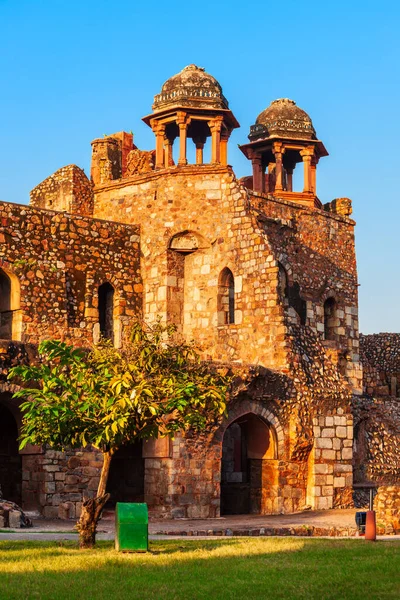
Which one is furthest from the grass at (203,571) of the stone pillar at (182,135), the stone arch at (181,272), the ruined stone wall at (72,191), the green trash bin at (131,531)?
the ruined stone wall at (72,191)

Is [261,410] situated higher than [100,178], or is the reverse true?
[100,178]

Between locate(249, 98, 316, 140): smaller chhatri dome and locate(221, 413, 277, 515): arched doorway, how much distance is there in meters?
9.69

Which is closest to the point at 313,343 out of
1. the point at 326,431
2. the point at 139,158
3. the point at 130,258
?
the point at 326,431

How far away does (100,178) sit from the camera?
113 feet

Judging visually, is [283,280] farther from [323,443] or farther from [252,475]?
[252,475]

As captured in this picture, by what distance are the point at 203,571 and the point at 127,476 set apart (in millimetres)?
14101

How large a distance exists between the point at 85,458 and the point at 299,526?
16.2 feet

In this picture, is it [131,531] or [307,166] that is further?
[307,166]

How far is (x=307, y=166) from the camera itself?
3678cm

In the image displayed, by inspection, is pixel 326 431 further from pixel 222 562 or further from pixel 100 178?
pixel 222 562

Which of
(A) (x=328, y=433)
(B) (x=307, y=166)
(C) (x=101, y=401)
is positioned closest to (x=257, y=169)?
(B) (x=307, y=166)

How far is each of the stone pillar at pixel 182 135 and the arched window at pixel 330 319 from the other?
598 cm

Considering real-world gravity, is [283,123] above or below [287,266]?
above

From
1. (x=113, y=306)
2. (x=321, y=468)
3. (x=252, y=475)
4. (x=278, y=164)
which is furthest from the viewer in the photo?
(x=278, y=164)
